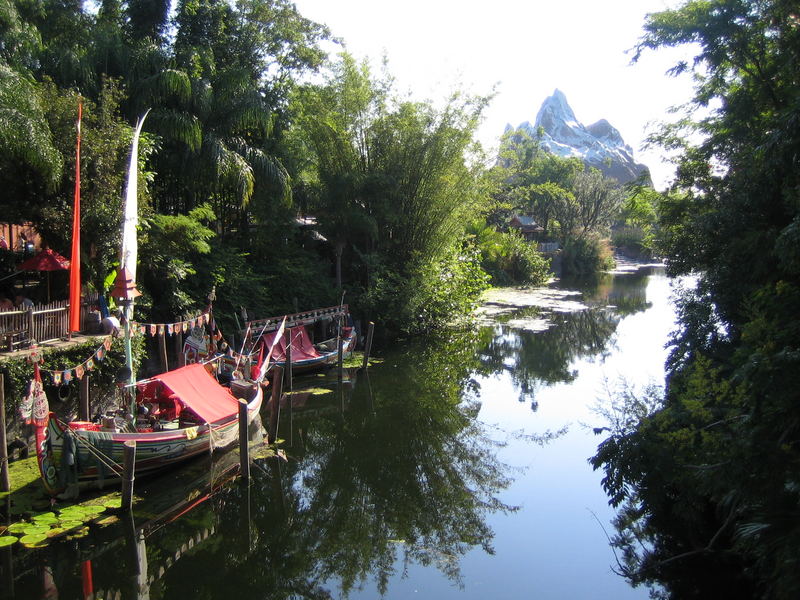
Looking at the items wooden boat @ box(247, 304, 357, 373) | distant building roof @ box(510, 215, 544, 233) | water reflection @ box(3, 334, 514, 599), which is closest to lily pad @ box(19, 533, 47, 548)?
water reflection @ box(3, 334, 514, 599)

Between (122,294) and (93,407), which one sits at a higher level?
(122,294)

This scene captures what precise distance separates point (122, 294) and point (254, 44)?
14.2 metres

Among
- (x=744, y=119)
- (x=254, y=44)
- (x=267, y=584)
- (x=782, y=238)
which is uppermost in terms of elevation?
(x=254, y=44)

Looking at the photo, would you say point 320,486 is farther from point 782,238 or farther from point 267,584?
point 782,238

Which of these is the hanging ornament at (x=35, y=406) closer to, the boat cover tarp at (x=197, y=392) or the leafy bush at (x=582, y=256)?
the boat cover tarp at (x=197, y=392)

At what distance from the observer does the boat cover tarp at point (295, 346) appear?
15.4 meters

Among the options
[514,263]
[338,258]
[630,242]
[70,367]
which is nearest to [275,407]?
[70,367]

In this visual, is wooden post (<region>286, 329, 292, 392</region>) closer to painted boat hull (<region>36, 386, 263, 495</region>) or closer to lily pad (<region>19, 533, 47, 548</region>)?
painted boat hull (<region>36, 386, 263, 495</region>)

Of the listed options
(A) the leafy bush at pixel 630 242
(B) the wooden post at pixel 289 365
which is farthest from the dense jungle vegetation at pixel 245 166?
(A) the leafy bush at pixel 630 242

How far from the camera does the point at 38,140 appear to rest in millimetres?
10523

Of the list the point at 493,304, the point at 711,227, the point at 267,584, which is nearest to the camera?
the point at 267,584

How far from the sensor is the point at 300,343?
16.2 metres

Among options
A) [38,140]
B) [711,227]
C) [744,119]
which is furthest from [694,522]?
[38,140]

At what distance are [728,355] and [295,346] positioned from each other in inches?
432
